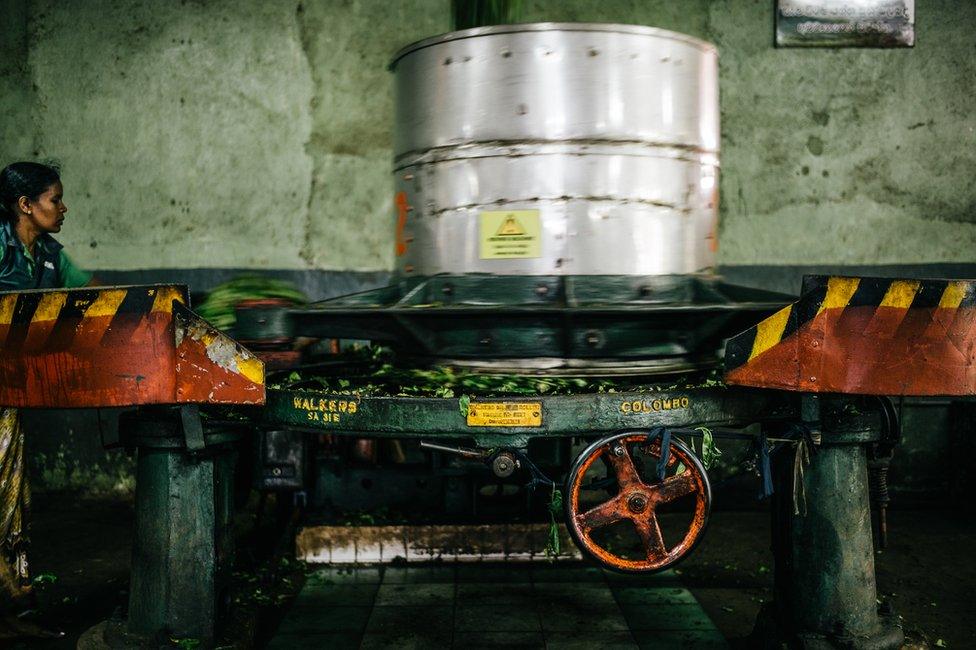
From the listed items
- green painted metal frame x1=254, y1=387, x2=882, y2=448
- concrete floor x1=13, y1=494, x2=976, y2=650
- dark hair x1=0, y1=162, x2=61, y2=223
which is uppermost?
dark hair x1=0, y1=162, x2=61, y2=223

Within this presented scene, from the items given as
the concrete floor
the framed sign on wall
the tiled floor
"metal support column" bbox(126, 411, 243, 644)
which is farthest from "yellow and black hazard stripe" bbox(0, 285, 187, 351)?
the framed sign on wall

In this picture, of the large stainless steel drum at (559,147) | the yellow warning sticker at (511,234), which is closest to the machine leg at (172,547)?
the large stainless steel drum at (559,147)

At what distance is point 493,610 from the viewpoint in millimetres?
3926

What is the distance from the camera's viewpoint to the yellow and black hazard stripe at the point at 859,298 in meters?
2.59

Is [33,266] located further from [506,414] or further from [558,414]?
[558,414]

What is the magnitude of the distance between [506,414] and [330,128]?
4021 mm

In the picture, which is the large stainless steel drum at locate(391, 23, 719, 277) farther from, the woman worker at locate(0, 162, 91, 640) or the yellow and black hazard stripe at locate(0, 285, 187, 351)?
the woman worker at locate(0, 162, 91, 640)

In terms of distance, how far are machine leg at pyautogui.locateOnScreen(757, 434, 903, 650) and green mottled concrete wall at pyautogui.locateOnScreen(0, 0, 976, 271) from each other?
3406 millimetres

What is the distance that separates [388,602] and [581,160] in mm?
2597

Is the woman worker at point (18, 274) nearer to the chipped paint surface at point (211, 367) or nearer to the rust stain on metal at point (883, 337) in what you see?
the chipped paint surface at point (211, 367)

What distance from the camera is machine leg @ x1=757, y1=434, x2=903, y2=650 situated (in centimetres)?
288

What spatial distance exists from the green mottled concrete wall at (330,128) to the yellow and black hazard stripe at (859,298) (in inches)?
137

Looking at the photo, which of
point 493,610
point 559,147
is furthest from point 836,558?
point 559,147

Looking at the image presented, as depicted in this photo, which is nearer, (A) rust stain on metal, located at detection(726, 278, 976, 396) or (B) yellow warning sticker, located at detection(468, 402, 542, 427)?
(A) rust stain on metal, located at detection(726, 278, 976, 396)
